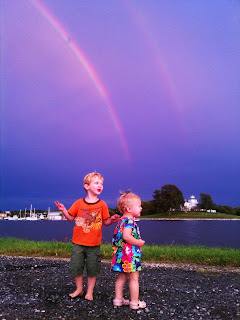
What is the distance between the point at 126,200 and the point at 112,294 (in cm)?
210

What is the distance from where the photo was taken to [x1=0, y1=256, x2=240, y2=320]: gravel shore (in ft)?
17.8

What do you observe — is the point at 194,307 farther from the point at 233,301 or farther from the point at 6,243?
the point at 6,243

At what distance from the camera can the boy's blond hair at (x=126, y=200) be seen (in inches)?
227

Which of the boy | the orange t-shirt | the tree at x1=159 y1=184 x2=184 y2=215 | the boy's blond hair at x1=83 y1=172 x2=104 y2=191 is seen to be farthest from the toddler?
the tree at x1=159 y1=184 x2=184 y2=215

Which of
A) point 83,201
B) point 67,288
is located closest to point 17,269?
point 67,288

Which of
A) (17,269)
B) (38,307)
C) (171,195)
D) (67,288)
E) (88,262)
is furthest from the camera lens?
(171,195)

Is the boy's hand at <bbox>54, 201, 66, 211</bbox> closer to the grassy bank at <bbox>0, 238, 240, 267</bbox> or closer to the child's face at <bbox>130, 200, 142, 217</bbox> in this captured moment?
the child's face at <bbox>130, 200, 142, 217</bbox>

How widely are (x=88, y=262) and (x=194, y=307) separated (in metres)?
2.01

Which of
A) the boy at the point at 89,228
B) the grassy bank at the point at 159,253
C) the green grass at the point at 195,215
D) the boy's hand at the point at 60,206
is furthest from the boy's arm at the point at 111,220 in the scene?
the green grass at the point at 195,215

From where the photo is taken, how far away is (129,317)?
5.29 meters

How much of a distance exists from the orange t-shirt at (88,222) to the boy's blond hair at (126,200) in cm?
47

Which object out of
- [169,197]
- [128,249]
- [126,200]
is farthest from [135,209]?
[169,197]

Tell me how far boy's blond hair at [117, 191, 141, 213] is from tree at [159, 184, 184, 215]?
89.4 m

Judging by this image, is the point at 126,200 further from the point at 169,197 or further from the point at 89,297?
the point at 169,197
